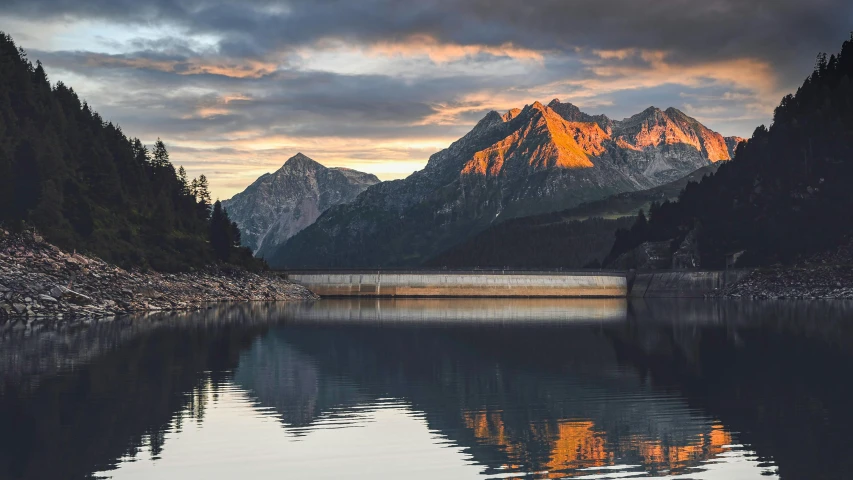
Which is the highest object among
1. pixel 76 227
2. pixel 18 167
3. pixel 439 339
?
pixel 18 167

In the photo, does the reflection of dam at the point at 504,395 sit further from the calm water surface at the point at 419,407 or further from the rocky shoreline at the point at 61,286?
the rocky shoreline at the point at 61,286

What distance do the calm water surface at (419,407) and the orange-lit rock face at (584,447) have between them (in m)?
0.13

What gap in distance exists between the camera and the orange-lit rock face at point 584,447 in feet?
124

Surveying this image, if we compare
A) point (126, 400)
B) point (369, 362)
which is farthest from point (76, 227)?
point (126, 400)

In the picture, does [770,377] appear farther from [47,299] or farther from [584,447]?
[47,299]

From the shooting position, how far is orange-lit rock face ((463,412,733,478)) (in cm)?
3784

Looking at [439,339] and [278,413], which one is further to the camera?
[439,339]

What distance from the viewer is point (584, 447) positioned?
41.2m

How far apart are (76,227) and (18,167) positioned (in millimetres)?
14832

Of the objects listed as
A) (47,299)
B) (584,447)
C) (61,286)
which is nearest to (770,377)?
(584,447)

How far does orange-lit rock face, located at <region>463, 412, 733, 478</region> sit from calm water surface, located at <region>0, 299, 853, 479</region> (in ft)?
0.44

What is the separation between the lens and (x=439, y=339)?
4299 inches

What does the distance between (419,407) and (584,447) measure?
1467cm

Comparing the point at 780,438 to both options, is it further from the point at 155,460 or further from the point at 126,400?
the point at 126,400
